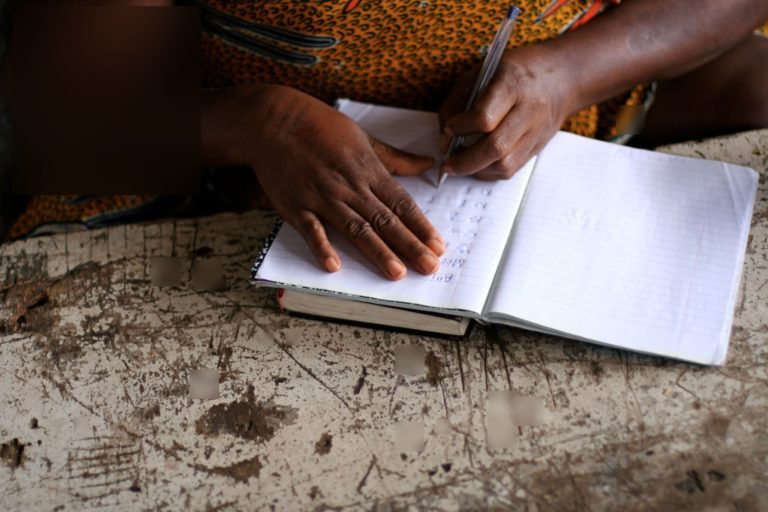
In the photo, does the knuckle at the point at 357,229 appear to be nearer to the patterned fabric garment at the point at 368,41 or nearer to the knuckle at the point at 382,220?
the knuckle at the point at 382,220

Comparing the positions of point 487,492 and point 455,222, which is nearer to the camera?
point 487,492

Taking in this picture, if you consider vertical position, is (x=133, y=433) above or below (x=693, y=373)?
below

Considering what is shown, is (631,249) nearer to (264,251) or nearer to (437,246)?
(437,246)

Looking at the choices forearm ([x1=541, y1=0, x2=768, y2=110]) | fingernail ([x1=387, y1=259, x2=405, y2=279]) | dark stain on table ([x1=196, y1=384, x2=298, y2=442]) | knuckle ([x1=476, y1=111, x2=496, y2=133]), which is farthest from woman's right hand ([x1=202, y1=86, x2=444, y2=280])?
forearm ([x1=541, y1=0, x2=768, y2=110])

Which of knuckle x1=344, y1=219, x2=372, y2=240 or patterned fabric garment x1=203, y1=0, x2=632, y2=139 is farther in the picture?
patterned fabric garment x1=203, y1=0, x2=632, y2=139

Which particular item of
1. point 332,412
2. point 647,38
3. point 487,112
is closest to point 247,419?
point 332,412

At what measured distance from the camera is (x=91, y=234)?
121 centimetres

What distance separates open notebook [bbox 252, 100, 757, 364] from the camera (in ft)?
3.10

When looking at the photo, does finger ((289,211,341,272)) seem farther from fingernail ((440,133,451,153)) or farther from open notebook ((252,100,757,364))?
fingernail ((440,133,451,153))

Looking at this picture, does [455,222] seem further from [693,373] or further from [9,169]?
[9,169]

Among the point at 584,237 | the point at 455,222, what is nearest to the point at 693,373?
the point at 584,237

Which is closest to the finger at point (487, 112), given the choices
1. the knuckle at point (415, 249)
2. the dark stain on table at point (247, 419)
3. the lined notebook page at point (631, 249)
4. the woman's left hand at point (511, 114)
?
the woman's left hand at point (511, 114)

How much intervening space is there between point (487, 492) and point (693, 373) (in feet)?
1.00

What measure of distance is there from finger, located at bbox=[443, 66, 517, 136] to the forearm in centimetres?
16
